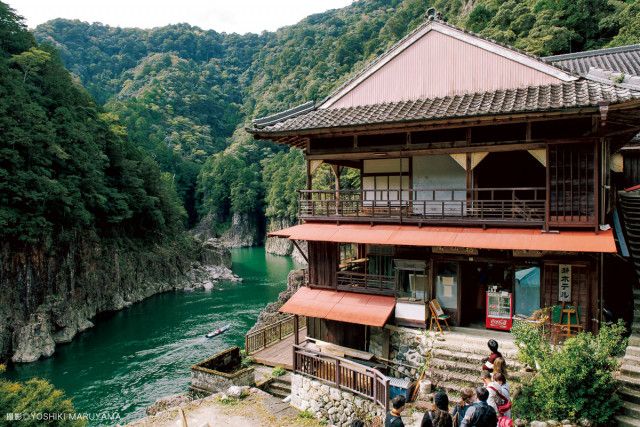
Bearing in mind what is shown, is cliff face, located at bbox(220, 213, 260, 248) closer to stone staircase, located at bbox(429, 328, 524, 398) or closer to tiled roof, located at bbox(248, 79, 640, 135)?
tiled roof, located at bbox(248, 79, 640, 135)

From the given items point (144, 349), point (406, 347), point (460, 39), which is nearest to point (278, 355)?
point (406, 347)

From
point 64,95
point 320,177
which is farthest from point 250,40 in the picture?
point 64,95

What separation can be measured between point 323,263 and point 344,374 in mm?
4506

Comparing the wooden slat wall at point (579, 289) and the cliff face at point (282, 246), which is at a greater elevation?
the wooden slat wall at point (579, 289)

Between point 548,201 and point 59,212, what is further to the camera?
point 59,212

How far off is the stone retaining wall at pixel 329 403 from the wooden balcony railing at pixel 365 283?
3.63 m

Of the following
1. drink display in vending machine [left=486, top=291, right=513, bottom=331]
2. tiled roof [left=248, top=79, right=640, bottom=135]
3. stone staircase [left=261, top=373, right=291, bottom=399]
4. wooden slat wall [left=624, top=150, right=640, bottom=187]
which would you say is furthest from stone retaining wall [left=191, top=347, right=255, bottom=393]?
wooden slat wall [left=624, top=150, right=640, bottom=187]

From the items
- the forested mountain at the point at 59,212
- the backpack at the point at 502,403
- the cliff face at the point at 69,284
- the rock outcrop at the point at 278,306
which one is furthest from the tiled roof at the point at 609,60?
the cliff face at the point at 69,284

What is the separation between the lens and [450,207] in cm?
1545

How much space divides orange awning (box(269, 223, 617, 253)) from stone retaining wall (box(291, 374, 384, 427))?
4.99 m

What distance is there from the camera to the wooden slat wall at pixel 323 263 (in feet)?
51.9

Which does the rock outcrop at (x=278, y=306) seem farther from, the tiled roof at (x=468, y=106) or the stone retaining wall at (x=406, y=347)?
the tiled roof at (x=468, y=106)

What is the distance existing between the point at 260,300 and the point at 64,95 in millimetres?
28977

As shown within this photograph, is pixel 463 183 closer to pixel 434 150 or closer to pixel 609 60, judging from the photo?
pixel 434 150
